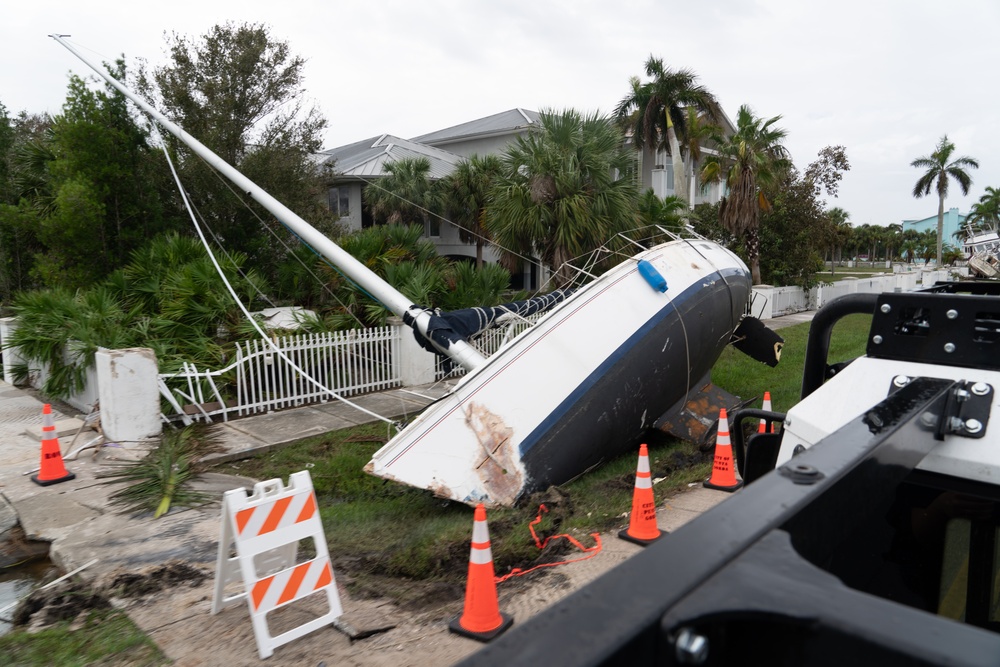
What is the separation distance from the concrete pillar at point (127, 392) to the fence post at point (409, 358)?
4.39 metres

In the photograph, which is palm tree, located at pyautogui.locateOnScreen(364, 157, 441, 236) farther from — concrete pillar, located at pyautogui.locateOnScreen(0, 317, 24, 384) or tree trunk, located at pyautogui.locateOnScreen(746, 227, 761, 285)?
concrete pillar, located at pyautogui.locateOnScreen(0, 317, 24, 384)

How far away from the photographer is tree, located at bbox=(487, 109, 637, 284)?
550 inches

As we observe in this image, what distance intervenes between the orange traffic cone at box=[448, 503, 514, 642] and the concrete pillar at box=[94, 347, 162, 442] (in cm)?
603

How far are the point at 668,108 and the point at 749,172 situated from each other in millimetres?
7471

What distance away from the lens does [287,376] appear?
10.4 meters

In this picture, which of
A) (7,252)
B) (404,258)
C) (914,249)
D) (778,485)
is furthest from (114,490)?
(914,249)

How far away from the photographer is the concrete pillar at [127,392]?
326 inches

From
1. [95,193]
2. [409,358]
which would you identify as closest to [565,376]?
[409,358]

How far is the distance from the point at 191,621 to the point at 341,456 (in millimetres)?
3861

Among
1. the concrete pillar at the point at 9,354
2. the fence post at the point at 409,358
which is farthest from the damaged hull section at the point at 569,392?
the concrete pillar at the point at 9,354

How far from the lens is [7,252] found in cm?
1722

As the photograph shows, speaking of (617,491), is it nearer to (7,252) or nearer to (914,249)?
(7,252)

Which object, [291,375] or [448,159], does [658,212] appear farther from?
[448,159]

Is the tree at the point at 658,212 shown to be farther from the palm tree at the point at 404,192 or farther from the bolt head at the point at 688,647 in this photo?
the bolt head at the point at 688,647
